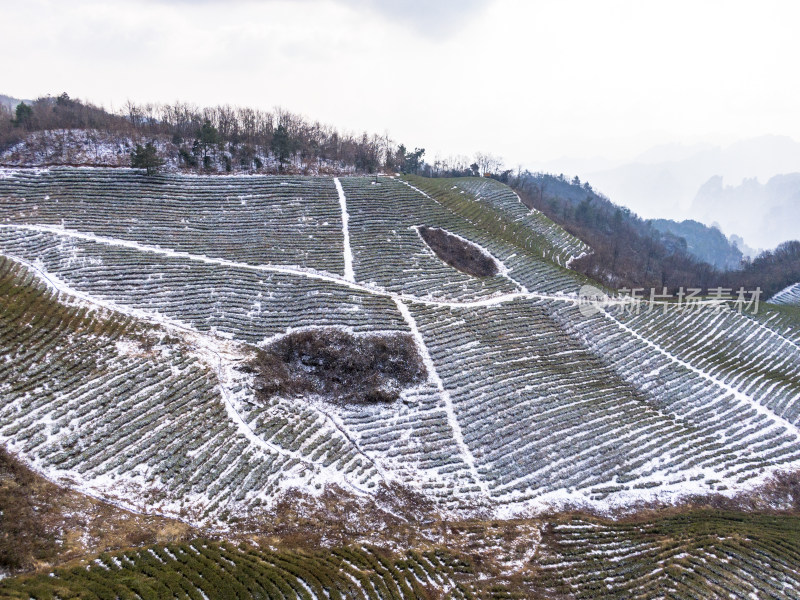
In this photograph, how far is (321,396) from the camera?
3206cm

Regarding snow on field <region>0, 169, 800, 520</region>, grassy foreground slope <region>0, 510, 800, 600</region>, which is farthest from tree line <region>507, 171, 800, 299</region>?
grassy foreground slope <region>0, 510, 800, 600</region>

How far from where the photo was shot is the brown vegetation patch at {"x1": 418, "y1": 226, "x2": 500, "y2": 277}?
49906mm

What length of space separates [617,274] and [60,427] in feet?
223

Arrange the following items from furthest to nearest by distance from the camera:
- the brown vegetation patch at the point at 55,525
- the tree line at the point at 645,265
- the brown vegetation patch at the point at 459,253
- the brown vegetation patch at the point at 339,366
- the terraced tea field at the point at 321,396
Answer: the tree line at the point at 645,265 < the brown vegetation patch at the point at 459,253 < the brown vegetation patch at the point at 339,366 < the terraced tea field at the point at 321,396 < the brown vegetation patch at the point at 55,525

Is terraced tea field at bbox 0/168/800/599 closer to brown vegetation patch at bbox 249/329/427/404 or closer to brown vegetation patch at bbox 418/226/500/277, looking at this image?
brown vegetation patch at bbox 249/329/427/404

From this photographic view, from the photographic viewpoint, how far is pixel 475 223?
199ft

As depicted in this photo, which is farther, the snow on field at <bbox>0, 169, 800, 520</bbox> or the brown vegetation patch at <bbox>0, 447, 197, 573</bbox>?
the snow on field at <bbox>0, 169, 800, 520</bbox>

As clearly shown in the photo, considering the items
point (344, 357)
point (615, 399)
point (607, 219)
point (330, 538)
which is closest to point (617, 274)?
point (615, 399)

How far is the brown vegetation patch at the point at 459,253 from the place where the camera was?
49.9 meters

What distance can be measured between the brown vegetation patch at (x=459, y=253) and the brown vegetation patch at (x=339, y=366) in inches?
612

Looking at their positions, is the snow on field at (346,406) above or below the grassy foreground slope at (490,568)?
above

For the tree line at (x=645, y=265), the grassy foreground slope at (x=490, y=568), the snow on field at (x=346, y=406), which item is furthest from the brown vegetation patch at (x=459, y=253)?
the grassy foreground slope at (x=490, y=568)

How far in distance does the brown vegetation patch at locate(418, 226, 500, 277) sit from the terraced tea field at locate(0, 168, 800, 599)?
1.17 metres

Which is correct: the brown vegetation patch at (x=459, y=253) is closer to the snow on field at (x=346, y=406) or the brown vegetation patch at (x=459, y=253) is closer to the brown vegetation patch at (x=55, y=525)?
the snow on field at (x=346, y=406)
